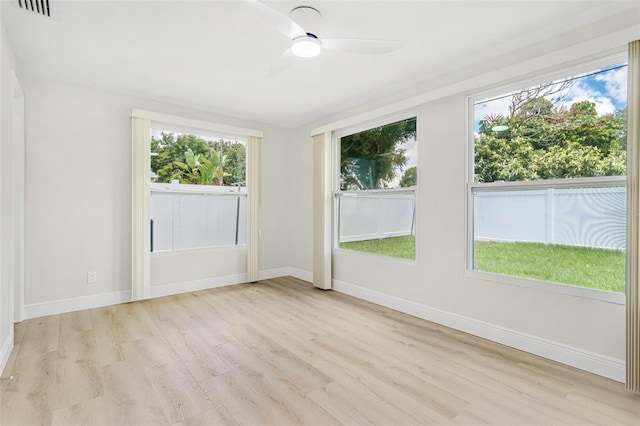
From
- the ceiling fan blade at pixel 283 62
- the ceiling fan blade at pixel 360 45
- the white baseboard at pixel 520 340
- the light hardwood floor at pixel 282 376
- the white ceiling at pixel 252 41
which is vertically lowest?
the light hardwood floor at pixel 282 376

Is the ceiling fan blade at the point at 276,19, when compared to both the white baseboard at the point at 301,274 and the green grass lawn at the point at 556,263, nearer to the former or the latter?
the green grass lawn at the point at 556,263

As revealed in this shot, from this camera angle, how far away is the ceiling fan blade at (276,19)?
1.71 m

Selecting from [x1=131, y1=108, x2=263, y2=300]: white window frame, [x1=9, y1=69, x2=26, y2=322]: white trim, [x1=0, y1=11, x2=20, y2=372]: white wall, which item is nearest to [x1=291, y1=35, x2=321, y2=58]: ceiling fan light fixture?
[x1=0, y1=11, x2=20, y2=372]: white wall

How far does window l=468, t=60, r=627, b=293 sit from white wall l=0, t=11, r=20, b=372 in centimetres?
372

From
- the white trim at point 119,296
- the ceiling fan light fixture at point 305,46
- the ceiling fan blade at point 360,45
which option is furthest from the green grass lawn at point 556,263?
the white trim at point 119,296

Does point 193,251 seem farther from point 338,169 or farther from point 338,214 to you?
point 338,169

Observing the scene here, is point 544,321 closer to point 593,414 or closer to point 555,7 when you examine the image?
point 593,414

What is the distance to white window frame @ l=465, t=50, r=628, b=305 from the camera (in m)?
2.15

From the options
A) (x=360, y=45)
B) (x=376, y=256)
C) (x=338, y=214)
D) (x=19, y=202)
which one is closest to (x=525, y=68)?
(x=360, y=45)

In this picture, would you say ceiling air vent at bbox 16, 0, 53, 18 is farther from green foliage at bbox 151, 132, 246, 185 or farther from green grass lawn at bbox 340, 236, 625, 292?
green grass lawn at bbox 340, 236, 625, 292

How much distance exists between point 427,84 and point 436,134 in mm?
551

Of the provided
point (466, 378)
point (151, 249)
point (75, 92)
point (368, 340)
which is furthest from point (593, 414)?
point (75, 92)

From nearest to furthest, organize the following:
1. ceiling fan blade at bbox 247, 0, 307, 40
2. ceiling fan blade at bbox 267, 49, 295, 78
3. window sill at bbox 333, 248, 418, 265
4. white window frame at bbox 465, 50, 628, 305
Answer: ceiling fan blade at bbox 247, 0, 307, 40
white window frame at bbox 465, 50, 628, 305
ceiling fan blade at bbox 267, 49, 295, 78
window sill at bbox 333, 248, 418, 265

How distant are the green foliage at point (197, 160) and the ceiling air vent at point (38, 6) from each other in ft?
6.10
